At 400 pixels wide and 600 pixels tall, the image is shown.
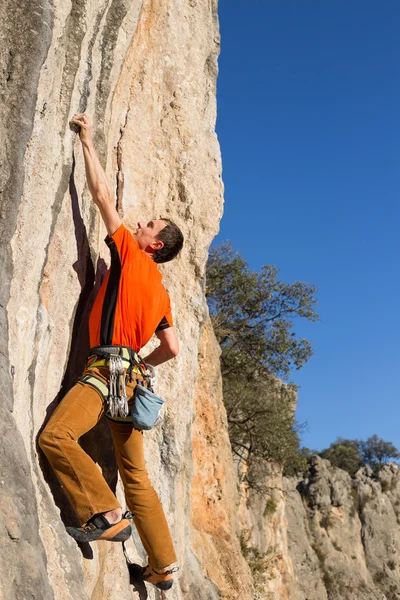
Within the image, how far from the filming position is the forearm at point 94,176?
235 inches

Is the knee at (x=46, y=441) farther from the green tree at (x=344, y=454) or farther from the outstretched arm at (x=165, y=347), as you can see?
the green tree at (x=344, y=454)

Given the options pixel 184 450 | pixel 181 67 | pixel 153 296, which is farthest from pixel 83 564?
pixel 181 67

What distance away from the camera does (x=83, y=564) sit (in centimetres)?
543

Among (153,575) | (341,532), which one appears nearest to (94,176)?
(153,575)

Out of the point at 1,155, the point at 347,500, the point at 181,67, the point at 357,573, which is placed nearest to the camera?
the point at 1,155

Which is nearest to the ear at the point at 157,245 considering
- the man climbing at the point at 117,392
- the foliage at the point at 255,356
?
the man climbing at the point at 117,392

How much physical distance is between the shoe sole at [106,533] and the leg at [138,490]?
0.59m

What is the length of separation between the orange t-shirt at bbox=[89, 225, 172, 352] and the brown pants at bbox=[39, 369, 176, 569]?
1.26ft

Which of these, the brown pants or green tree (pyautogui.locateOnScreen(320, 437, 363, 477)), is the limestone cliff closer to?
green tree (pyautogui.locateOnScreen(320, 437, 363, 477))

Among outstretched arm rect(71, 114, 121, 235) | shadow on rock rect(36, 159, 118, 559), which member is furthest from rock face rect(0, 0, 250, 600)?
outstretched arm rect(71, 114, 121, 235)

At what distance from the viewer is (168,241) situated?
6.43m

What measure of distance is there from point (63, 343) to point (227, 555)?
5764 millimetres

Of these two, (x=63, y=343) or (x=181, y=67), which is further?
(x=181, y=67)

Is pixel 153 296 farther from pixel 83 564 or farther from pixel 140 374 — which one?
pixel 83 564
